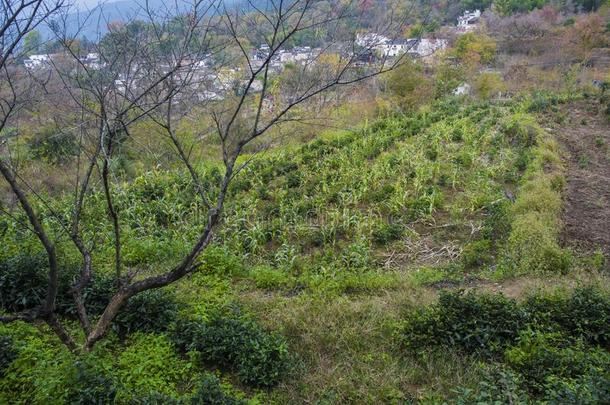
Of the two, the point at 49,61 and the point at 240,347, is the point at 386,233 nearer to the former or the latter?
the point at 240,347

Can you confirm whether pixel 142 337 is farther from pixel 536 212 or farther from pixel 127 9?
pixel 536 212

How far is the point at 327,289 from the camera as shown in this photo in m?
5.49

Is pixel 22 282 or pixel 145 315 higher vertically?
pixel 22 282

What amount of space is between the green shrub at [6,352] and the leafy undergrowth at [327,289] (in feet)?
0.08

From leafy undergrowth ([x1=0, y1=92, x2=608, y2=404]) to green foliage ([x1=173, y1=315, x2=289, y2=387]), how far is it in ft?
0.05

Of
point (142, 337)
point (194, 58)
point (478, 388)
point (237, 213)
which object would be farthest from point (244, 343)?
point (237, 213)

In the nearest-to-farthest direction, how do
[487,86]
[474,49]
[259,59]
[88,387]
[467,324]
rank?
[88,387], [259,59], [467,324], [487,86], [474,49]

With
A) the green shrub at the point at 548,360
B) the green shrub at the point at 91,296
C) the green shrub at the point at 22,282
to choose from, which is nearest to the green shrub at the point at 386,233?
the green shrub at the point at 548,360

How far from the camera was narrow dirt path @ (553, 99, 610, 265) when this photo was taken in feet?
22.8

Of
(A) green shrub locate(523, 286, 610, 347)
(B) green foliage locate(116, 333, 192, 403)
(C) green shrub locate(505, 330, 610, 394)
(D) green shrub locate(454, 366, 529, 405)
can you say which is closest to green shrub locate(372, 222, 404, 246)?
(A) green shrub locate(523, 286, 610, 347)

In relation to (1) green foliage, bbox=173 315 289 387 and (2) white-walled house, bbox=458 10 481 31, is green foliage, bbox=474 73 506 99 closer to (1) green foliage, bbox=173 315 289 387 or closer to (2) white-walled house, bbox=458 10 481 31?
(2) white-walled house, bbox=458 10 481 31

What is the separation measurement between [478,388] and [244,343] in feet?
6.48

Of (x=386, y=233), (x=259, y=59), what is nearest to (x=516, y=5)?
(x=386, y=233)

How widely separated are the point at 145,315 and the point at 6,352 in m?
1.18
